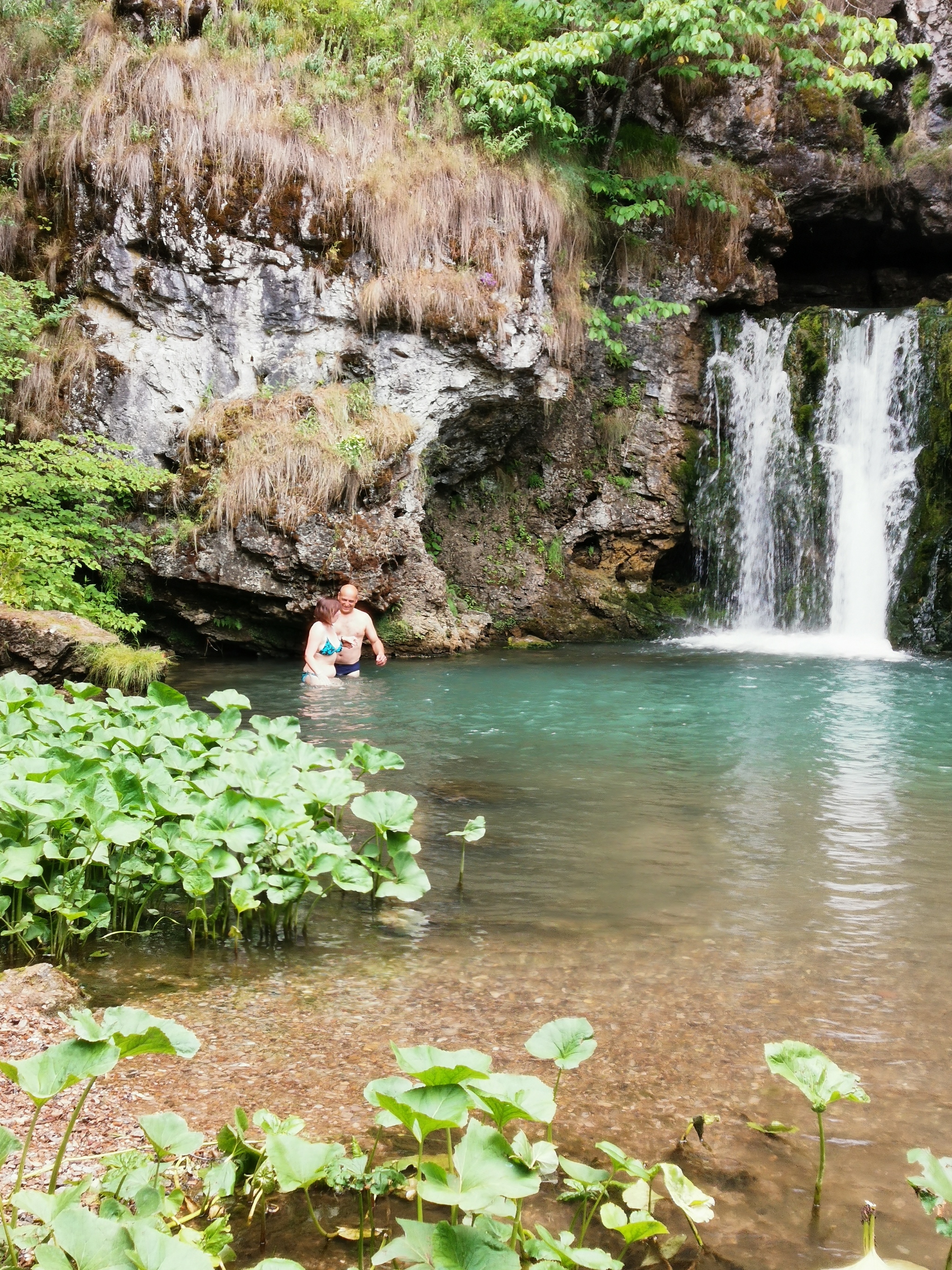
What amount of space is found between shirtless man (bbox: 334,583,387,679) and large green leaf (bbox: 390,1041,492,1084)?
8491 millimetres

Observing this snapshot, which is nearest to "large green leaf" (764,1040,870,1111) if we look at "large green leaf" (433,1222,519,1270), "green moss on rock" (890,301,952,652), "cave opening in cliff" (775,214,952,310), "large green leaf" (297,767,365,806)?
"large green leaf" (433,1222,519,1270)

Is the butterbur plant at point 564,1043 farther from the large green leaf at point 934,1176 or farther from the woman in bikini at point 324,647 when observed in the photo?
the woman in bikini at point 324,647

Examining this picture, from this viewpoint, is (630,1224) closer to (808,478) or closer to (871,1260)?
(871,1260)

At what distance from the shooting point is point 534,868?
14.1ft

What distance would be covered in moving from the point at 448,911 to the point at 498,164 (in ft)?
38.0

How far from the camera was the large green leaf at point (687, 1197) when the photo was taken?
6.08 feet

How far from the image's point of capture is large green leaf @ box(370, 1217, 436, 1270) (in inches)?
57.9

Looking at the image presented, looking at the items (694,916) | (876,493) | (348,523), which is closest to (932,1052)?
(694,916)

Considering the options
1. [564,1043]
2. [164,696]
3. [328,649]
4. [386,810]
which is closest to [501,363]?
[328,649]

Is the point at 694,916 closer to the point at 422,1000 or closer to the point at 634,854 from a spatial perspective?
the point at 634,854

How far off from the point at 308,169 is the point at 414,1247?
40.8ft

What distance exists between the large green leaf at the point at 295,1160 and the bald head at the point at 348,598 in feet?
27.8

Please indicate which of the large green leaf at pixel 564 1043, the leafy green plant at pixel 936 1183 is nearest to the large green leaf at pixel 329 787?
the large green leaf at pixel 564 1043

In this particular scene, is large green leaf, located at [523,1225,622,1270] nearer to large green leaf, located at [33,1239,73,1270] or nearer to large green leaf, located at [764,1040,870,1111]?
large green leaf, located at [764,1040,870,1111]
